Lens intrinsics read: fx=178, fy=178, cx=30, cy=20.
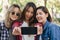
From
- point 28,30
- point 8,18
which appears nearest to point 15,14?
point 8,18

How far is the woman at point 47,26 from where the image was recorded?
1481mm

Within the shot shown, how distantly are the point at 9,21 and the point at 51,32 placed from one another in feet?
1.19

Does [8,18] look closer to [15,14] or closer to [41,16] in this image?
[15,14]

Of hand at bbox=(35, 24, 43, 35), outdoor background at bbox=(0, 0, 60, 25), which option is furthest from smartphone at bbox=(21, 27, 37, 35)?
outdoor background at bbox=(0, 0, 60, 25)

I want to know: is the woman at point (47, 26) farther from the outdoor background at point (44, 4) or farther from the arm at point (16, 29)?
the arm at point (16, 29)

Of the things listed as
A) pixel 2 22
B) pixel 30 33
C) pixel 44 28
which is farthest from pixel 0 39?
pixel 44 28

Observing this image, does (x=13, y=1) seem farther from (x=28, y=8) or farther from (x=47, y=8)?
(x=47, y=8)

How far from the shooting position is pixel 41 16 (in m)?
1.48

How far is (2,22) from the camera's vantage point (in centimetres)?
148

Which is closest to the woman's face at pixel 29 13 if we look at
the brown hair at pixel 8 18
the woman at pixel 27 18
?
the woman at pixel 27 18

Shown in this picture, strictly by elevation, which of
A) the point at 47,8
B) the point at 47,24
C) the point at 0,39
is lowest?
the point at 0,39

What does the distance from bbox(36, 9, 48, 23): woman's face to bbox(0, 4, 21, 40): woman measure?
0.16 metres

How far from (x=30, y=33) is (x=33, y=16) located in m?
0.14

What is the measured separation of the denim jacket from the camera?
4.86 feet
